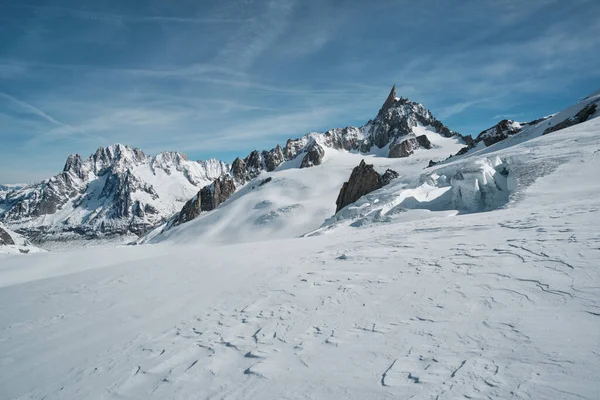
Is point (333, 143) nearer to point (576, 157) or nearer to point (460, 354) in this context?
point (576, 157)

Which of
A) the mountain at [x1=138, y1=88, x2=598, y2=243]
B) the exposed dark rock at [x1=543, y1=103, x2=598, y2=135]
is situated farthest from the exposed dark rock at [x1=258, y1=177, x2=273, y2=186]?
the exposed dark rock at [x1=543, y1=103, x2=598, y2=135]

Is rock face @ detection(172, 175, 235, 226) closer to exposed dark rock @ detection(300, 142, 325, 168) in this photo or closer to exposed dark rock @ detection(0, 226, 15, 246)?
exposed dark rock @ detection(300, 142, 325, 168)

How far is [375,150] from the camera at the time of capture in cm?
11825

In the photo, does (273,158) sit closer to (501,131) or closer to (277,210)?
(277,210)

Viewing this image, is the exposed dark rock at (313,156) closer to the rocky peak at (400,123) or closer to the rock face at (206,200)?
the rock face at (206,200)

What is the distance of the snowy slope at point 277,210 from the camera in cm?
5012

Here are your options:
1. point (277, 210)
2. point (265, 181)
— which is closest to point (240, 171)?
point (265, 181)

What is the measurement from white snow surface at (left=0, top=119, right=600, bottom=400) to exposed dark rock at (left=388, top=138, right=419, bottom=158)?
9184 centimetres

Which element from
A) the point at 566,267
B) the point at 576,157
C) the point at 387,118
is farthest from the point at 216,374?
the point at 387,118

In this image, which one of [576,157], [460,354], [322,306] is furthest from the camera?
[576,157]

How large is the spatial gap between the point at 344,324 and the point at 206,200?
84.9m

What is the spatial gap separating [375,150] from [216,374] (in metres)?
120

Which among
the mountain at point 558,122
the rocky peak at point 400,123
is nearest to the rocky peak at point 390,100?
the rocky peak at point 400,123

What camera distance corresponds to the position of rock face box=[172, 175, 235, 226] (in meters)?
81.3
